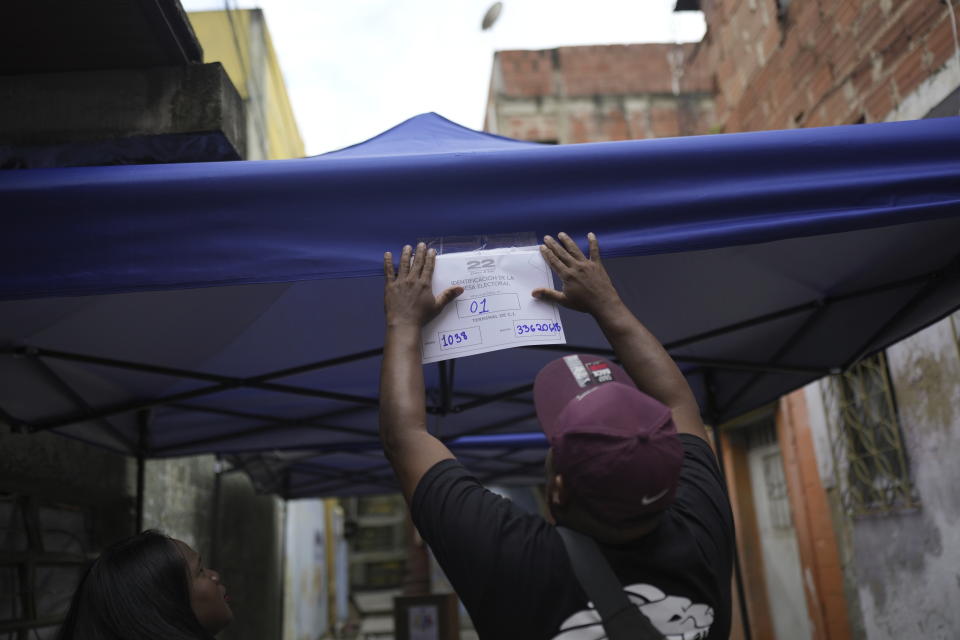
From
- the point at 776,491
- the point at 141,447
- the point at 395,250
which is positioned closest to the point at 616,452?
the point at 395,250

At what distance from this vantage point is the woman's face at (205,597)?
6.20 ft

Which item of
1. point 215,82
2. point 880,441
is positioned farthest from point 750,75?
point 215,82

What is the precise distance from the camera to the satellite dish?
→ 16219 mm

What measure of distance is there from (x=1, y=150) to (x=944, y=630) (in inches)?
206

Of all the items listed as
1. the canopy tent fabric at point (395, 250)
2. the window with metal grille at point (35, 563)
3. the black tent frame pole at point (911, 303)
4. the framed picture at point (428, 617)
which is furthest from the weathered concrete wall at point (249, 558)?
the black tent frame pole at point (911, 303)

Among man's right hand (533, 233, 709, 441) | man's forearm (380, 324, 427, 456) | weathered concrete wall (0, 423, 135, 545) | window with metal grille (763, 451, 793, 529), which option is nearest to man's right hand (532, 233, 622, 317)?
man's right hand (533, 233, 709, 441)

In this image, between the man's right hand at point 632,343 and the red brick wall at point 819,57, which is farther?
the red brick wall at point 819,57

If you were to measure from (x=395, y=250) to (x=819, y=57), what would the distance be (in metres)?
5.13

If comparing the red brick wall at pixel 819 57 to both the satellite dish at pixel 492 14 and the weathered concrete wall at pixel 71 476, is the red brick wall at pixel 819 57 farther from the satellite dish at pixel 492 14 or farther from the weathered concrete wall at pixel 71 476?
the satellite dish at pixel 492 14

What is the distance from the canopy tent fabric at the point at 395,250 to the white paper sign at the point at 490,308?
0.20m

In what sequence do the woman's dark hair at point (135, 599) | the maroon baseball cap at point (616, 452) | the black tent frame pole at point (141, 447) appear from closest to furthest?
the maroon baseball cap at point (616, 452), the woman's dark hair at point (135, 599), the black tent frame pole at point (141, 447)

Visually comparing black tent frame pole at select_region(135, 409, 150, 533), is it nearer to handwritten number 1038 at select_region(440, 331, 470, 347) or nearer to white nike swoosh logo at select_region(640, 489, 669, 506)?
handwritten number 1038 at select_region(440, 331, 470, 347)

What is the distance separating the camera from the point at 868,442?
5.32 metres

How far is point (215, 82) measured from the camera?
2965 millimetres
